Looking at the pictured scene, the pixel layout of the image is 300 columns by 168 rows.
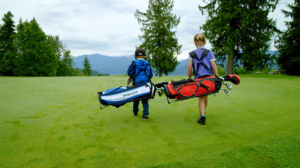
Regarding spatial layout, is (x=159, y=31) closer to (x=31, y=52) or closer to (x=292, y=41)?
(x=292, y=41)

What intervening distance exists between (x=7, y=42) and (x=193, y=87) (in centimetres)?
5302

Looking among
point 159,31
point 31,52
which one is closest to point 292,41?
point 159,31

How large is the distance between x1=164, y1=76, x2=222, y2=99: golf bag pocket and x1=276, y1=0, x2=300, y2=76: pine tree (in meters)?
21.2

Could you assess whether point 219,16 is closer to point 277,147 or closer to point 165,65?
point 165,65

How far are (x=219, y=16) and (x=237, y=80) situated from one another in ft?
62.0

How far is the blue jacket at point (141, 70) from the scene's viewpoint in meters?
4.62

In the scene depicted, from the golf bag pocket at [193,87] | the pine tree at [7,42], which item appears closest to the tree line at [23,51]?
the pine tree at [7,42]

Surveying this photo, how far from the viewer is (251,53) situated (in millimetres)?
20328

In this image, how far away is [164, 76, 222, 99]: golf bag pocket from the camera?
3.84 m

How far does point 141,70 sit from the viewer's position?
4664 millimetres

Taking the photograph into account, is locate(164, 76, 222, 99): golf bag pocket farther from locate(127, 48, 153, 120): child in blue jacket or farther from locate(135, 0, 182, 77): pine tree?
locate(135, 0, 182, 77): pine tree

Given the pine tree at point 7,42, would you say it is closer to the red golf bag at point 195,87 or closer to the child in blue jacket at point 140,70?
the child in blue jacket at point 140,70

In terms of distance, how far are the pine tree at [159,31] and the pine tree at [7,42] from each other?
3085 centimetres

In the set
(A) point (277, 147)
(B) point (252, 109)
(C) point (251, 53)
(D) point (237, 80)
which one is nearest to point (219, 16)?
(C) point (251, 53)
